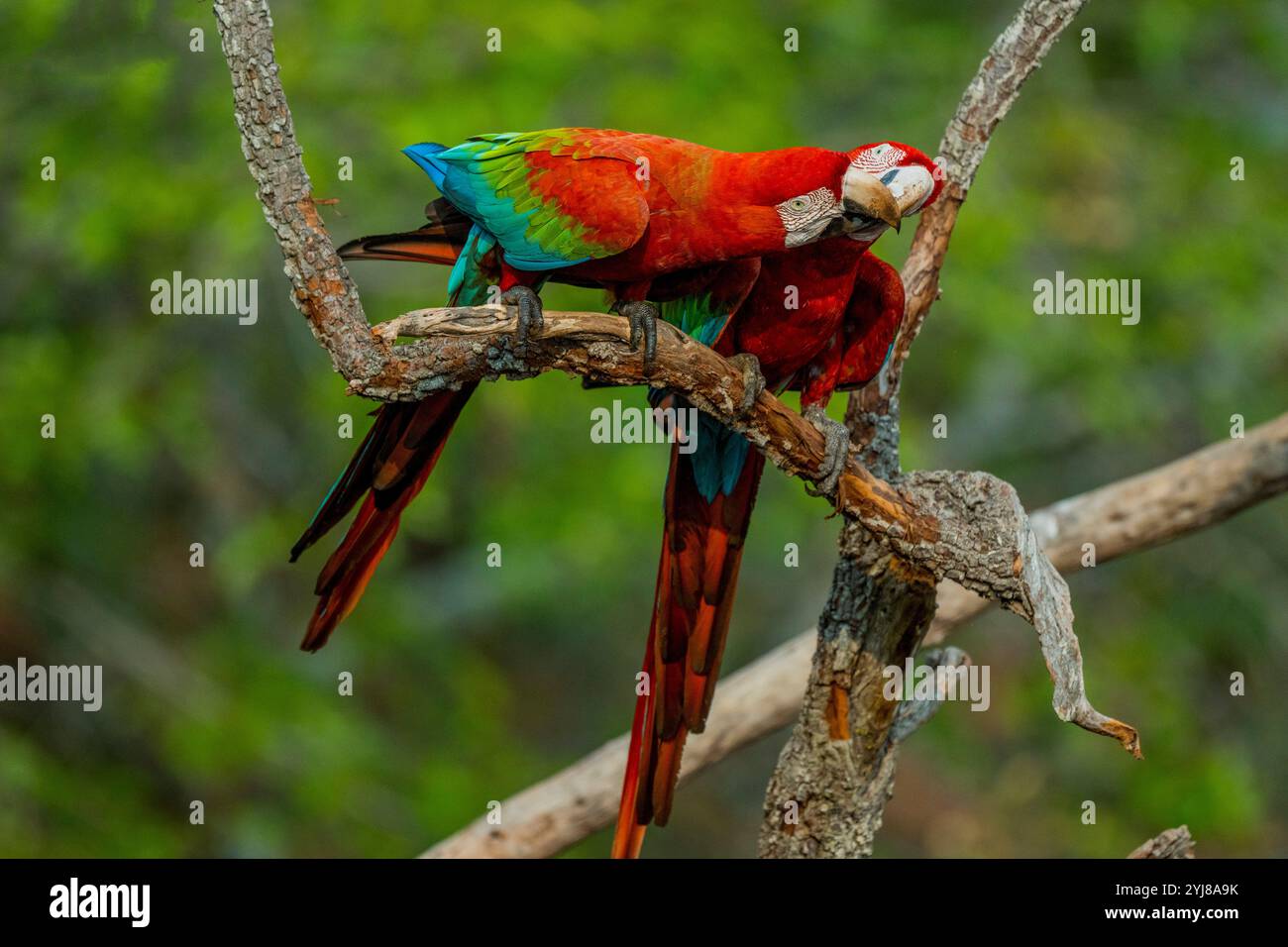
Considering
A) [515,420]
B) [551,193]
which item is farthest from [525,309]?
[515,420]

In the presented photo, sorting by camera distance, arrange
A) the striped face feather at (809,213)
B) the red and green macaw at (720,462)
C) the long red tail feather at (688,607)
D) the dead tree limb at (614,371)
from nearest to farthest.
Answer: the dead tree limb at (614,371)
the striped face feather at (809,213)
the red and green macaw at (720,462)
the long red tail feather at (688,607)

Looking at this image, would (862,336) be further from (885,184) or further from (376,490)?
(376,490)

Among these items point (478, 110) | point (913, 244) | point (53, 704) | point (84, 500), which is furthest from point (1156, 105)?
point (53, 704)

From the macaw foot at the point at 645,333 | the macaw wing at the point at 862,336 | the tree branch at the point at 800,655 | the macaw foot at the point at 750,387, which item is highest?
the macaw wing at the point at 862,336

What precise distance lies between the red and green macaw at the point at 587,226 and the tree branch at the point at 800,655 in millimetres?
882

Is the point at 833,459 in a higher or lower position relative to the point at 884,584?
higher

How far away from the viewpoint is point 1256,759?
6.36 meters

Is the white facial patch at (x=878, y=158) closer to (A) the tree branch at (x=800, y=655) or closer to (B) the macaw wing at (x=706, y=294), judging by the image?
(B) the macaw wing at (x=706, y=294)

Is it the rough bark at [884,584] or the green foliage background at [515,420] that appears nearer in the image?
the rough bark at [884,584]

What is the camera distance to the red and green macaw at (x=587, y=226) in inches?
85.0

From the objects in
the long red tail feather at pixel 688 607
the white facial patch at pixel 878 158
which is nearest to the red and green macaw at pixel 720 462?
the long red tail feather at pixel 688 607

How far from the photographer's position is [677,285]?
240 centimetres

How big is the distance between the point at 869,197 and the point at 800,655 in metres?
1.29
